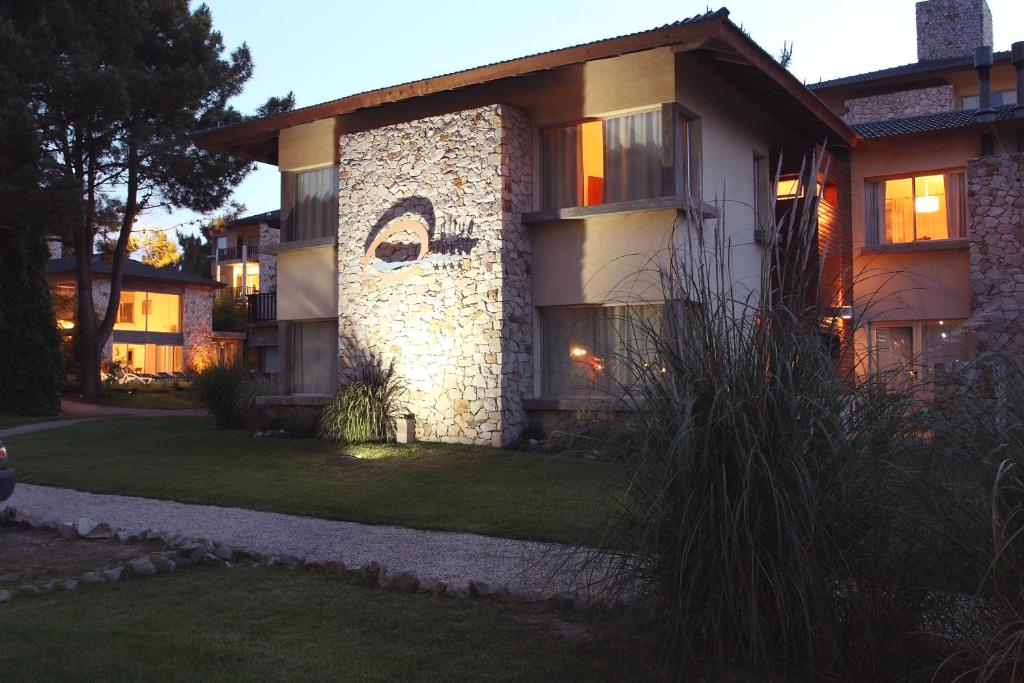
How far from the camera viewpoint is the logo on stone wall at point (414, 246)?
13180 millimetres

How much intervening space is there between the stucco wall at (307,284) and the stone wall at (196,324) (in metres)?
21.3

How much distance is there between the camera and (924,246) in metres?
15.9

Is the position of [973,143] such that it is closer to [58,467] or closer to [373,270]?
[373,270]

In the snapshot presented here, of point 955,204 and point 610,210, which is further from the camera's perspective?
point 955,204

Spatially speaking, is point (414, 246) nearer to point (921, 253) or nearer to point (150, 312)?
point (921, 253)

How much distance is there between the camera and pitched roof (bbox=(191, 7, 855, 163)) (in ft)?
36.2

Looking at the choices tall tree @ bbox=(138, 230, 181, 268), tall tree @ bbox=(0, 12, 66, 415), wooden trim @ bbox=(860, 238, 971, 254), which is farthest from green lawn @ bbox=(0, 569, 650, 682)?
tall tree @ bbox=(138, 230, 181, 268)

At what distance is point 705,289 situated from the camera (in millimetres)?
4293

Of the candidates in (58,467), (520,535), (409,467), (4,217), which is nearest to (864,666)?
(520,535)

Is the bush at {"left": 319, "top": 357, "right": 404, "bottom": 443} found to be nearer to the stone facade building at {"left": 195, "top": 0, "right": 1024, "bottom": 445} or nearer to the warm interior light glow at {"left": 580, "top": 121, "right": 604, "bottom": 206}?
the stone facade building at {"left": 195, "top": 0, "right": 1024, "bottom": 445}

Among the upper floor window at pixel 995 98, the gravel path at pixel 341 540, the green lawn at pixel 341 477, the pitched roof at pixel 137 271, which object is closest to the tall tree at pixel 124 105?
the pitched roof at pixel 137 271

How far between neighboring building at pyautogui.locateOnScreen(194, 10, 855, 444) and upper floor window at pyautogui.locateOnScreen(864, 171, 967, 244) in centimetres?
289

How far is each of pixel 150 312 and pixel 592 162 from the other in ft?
92.1

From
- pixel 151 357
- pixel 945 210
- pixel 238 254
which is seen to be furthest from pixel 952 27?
pixel 238 254
